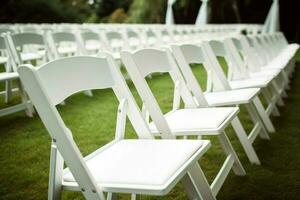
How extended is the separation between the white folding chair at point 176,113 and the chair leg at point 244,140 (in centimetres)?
2

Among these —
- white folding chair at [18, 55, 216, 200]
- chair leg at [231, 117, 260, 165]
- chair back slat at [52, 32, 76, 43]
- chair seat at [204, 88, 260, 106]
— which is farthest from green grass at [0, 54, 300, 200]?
chair back slat at [52, 32, 76, 43]

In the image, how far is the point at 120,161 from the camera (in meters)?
1.68

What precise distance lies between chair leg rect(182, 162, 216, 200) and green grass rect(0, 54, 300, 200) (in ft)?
2.00

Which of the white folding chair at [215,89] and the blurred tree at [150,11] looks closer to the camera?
the white folding chair at [215,89]

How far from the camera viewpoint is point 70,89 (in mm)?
1797

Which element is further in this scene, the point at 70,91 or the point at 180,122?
the point at 180,122

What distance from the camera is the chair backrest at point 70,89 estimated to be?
139cm

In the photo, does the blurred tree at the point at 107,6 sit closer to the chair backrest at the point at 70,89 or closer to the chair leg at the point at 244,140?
the chair leg at the point at 244,140

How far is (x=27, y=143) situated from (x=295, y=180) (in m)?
2.35

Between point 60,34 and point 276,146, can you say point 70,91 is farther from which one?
point 60,34

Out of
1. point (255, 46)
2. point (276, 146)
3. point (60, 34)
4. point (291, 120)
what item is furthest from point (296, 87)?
point (60, 34)

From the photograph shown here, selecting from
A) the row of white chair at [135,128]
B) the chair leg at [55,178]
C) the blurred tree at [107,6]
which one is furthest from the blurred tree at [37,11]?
the chair leg at [55,178]

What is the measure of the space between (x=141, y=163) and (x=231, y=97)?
161 cm

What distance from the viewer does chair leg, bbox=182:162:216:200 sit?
1.77 metres
